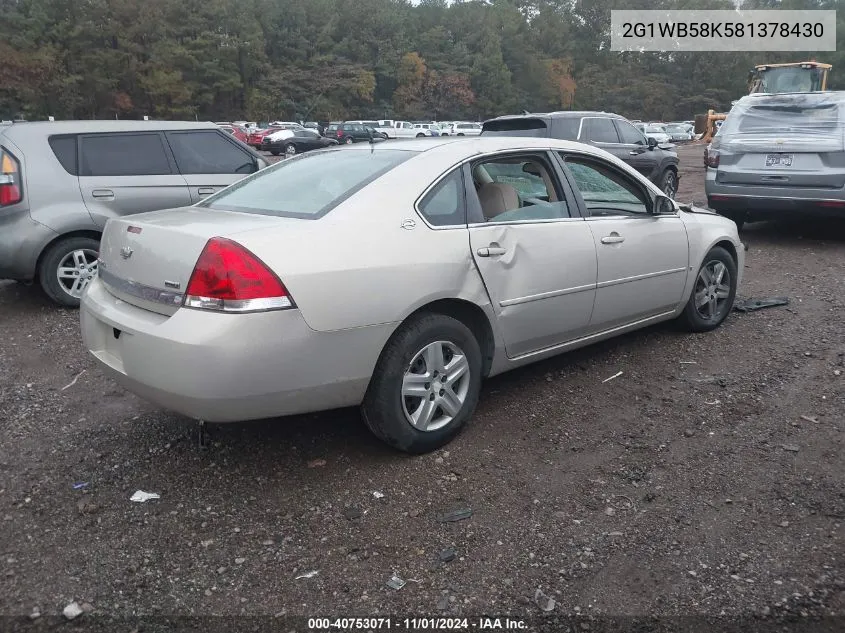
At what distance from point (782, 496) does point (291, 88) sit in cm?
6893

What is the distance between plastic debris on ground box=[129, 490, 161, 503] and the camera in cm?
328

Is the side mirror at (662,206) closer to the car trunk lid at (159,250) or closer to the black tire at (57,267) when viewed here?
the car trunk lid at (159,250)

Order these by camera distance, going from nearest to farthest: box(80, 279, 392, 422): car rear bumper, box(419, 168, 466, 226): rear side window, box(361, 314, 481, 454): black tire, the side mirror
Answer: box(80, 279, 392, 422): car rear bumper
box(361, 314, 481, 454): black tire
box(419, 168, 466, 226): rear side window
the side mirror

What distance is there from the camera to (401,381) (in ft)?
11.2

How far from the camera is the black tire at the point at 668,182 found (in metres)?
13.1

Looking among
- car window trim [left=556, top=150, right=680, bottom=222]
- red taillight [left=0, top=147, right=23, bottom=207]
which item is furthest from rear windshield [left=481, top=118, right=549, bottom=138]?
red taillight [left=0, top=147, right=23, bottom=207]

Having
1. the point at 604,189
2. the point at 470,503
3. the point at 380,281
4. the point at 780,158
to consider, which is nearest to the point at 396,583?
the point at 470,503

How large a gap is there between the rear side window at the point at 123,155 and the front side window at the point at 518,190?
4042 mm

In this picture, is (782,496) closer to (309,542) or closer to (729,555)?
(729,555)

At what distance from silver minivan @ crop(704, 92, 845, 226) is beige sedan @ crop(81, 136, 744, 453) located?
4611 millimetres

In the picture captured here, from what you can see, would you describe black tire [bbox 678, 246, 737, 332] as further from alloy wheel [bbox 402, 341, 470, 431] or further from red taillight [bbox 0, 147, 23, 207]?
red taillight [bbox 0, 147, 23, 207]

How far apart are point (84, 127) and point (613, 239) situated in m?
4.94

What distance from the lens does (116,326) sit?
3.30 meters

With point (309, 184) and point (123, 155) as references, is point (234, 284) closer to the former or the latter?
point (309, 184)
